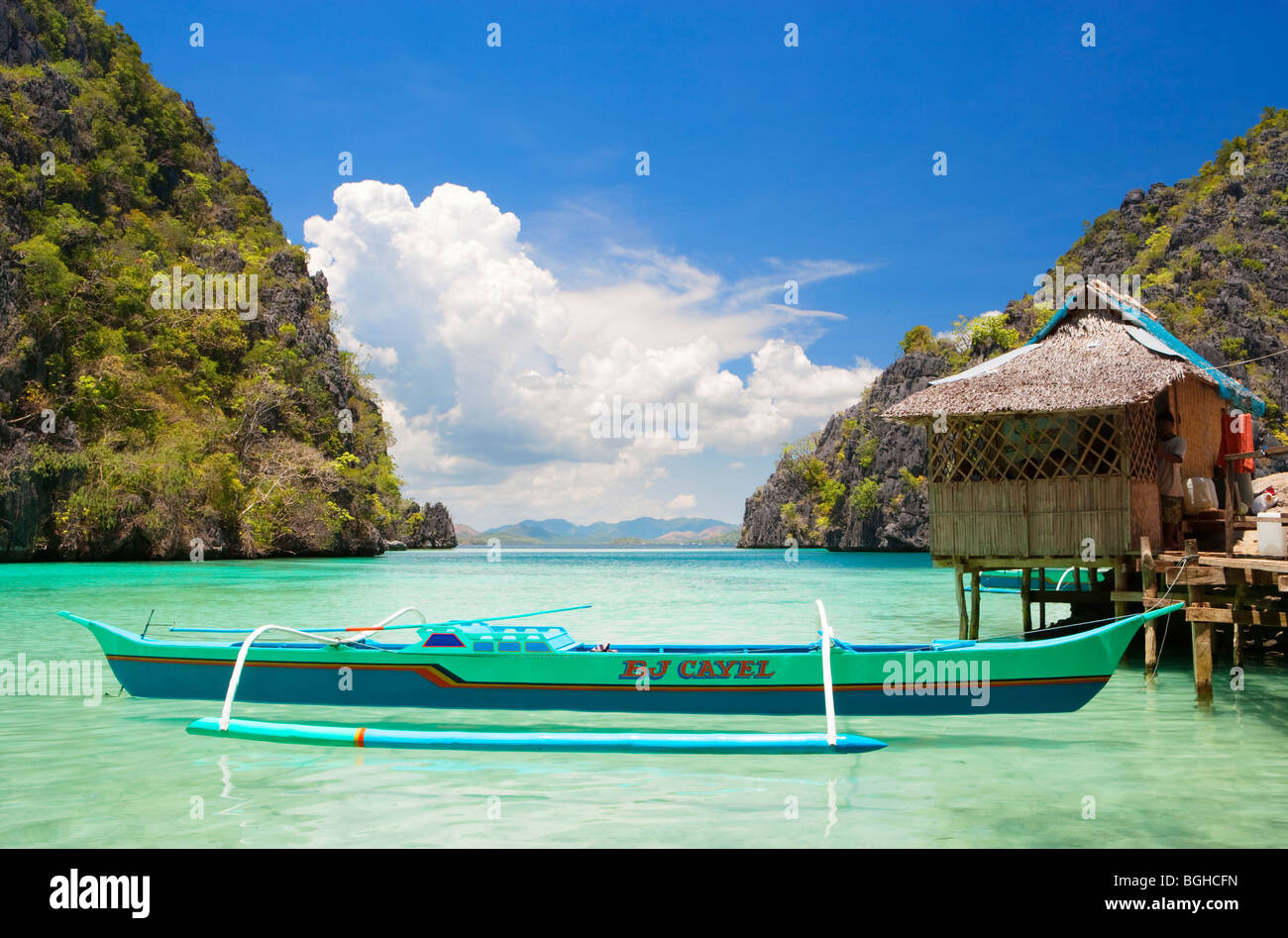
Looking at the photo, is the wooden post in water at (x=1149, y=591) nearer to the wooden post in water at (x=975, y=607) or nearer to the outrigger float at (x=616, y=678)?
A: the wooden post in water at (x=975, y=607)

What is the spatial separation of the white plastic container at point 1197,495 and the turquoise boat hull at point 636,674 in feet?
23.3

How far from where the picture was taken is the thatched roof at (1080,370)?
12914 millimetres

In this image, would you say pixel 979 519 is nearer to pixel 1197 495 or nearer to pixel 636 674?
pixel 1197 495

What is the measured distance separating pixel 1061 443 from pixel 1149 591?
123 inches

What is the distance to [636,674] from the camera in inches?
349

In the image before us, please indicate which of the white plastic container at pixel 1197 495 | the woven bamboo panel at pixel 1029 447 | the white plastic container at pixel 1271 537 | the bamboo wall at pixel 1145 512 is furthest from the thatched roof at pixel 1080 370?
the white plastic container at pixel 1271 537

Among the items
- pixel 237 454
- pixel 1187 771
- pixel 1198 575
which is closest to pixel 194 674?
pixel 1187 771

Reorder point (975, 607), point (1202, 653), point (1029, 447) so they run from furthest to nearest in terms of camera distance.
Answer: point (975, 607) → point (1029, 447) → point (1202, 653)

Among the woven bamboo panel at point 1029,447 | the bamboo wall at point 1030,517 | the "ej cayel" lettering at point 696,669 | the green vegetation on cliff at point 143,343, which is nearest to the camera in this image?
the "ej cayel" lettering at point 696,669

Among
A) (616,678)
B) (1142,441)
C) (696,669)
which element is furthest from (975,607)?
(616,678)

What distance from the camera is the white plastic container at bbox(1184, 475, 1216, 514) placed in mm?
14578

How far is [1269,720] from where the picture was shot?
9.50 metres
